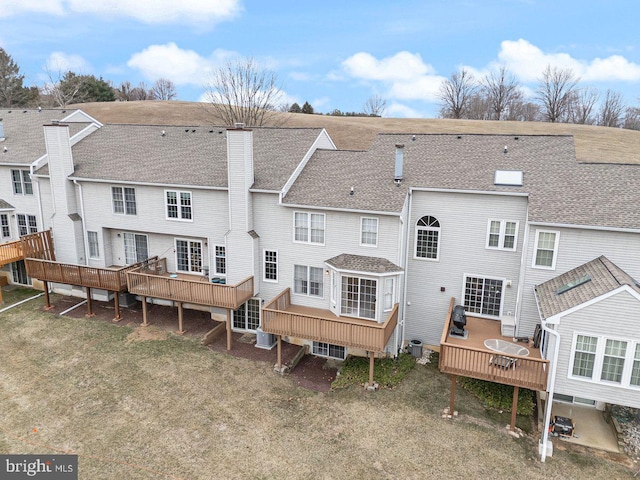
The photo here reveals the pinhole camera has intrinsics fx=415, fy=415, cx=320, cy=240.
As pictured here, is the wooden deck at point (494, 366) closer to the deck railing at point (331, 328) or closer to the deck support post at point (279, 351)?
the deck railing at point (331, 328)

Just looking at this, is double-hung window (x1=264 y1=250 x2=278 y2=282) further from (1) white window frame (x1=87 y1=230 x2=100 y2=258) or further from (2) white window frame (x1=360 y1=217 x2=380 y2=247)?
(1) white window frame (x1=87 y1=230 x2=100 y2=258)

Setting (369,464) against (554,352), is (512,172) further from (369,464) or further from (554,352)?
(369,464)

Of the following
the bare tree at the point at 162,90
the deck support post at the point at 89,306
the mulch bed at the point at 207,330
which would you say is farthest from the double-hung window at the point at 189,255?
the bare tree at the point at 162,90

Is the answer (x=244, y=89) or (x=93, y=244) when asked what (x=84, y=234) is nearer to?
(x=93, y=244)

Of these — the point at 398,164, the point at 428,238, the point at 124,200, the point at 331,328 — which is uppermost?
the point at 398,164

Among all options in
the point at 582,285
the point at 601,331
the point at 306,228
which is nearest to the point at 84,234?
the point at 306,228

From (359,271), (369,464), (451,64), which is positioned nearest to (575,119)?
(451,64)
